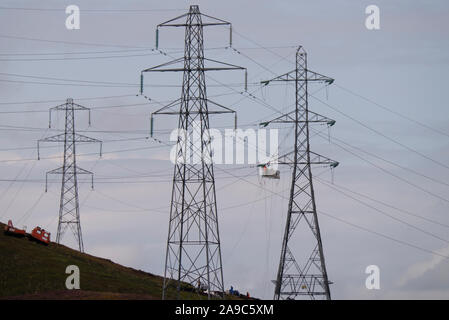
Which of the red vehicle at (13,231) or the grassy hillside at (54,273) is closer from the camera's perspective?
the grassy hillside at (54,273)

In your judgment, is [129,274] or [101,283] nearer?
[101,283]

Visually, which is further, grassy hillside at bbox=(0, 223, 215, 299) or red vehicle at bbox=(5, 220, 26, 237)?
red vehicle at bbox=(5, 220, 26, 237)

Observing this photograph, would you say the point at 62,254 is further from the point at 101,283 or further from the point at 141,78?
the point at 141,78

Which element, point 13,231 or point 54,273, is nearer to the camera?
point 54,273
